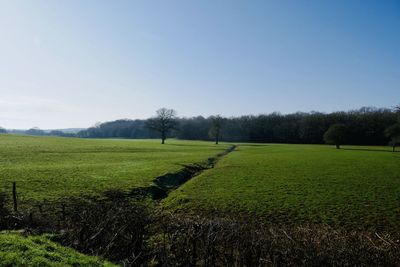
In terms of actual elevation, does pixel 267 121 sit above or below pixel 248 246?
above

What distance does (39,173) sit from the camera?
117 ft

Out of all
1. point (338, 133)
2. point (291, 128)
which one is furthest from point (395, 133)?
point (291, 128)

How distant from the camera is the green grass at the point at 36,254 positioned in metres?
9.56

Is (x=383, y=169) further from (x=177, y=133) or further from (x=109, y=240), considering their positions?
(x=177, y=133)

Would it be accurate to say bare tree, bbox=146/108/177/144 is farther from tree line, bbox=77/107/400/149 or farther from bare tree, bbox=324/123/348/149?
bare tree, bbox=324/123/348/149

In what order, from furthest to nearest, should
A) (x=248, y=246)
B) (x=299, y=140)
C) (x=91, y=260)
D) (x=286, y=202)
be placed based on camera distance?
(x=299, y=140), (x=286, y=202), (x=248, y=246), (x=91, y=260)

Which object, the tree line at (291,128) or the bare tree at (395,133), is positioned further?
the tree line at (291,128)

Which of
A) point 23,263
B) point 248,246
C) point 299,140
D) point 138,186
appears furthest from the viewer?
point 299,140

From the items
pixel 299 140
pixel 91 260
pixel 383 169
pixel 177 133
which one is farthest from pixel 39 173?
pixel 177 133

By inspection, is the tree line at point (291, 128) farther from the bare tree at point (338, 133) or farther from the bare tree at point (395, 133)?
the bare tree at point (395, 133)

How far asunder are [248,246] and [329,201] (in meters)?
17.1

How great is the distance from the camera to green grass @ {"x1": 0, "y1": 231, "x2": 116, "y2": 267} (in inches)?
376

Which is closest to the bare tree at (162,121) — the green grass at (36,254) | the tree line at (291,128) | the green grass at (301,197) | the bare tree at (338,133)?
the tree line at (291,128)

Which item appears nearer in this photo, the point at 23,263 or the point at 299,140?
the point at 23,263
